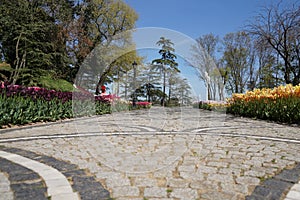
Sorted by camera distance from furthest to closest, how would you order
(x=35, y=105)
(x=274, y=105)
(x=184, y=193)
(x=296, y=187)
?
(x=274, y=105) < (x=35, y=105) < (x=296, y=187) < (x=184, y=193)

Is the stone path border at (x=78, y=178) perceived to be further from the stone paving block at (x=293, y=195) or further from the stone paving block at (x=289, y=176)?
the stone paving block at (x=289, y=176)

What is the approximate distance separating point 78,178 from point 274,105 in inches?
316

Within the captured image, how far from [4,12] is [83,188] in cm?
1821

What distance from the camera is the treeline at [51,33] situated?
15055 millimetres

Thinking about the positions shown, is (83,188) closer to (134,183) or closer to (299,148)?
(134,183)

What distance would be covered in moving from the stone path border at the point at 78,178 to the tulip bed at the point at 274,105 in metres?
6.96

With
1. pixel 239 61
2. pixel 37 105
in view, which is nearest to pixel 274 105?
pixel 37 105

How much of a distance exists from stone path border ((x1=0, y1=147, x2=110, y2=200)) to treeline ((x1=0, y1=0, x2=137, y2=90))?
11.5 metres

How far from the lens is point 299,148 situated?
3.52 m

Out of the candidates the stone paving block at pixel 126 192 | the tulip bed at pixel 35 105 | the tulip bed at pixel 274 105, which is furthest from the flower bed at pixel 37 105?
the tulip bed at pixel 274 105

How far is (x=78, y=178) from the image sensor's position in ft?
6.95

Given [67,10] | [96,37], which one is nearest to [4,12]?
[67,10]

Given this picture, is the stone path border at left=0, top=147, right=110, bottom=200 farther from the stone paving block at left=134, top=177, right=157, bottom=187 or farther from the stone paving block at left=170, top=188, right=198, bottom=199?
the stone paving block at left=170, top=188, right=198, bottom=199

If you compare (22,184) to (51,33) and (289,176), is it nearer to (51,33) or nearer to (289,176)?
(289,176)
